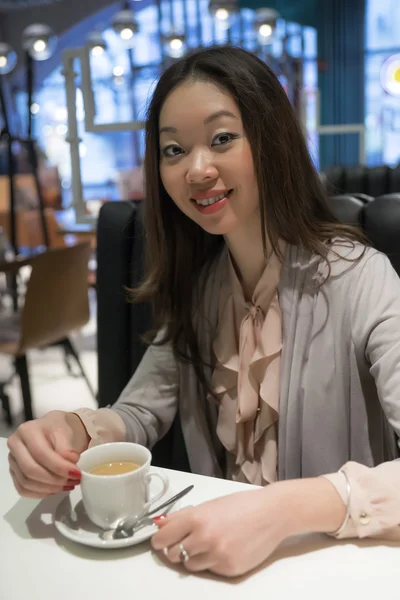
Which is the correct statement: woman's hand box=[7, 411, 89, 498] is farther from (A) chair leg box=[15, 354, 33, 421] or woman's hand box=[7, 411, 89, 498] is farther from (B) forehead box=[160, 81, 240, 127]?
(A) chair leg box=[15, 354, 33, 421]

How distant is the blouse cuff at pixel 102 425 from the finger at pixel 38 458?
133mm

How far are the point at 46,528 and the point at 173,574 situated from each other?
0.67ft

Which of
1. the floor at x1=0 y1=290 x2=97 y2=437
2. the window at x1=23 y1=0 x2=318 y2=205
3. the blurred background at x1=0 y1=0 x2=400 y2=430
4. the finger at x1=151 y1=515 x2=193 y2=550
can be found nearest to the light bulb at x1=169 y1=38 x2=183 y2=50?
the blurred background at x1=0 y1=0 x2=400 y2=430

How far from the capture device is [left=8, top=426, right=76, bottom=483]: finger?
84cm

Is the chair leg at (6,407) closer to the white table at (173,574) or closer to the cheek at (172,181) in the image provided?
the cheek at (172,181)

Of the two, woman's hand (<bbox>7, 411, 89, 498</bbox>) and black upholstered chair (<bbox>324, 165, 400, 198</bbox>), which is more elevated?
black upholstered chair (<bbox>324, 165, 400, 198</bbox>)

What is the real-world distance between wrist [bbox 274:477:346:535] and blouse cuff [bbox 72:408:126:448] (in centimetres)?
39

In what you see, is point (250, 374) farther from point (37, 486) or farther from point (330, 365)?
point (37, 486)

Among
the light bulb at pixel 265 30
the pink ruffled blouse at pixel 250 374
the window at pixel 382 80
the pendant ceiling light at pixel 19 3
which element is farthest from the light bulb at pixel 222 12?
the pendant ceiling light at pixel 19 3

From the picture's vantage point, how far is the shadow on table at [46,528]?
733 millimetres

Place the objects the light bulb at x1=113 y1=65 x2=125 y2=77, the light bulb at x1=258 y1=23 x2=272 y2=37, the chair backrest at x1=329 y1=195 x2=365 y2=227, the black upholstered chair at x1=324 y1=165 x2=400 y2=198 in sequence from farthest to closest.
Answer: the light bulb at x1=113 y1=65 x2=125 y2=77 < the light bulb at x1=258 y1=23 x2=272 y2=37 < the black upholstered chair at x1=324 y1=165 x2=400 y2=198 < the chair backrest at x1=329 y1=195 x2=365 y2=227

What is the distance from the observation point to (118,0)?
398 inches

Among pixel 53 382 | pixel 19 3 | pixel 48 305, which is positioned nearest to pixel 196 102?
pixel 48 305

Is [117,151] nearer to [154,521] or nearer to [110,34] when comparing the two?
[110,34]
